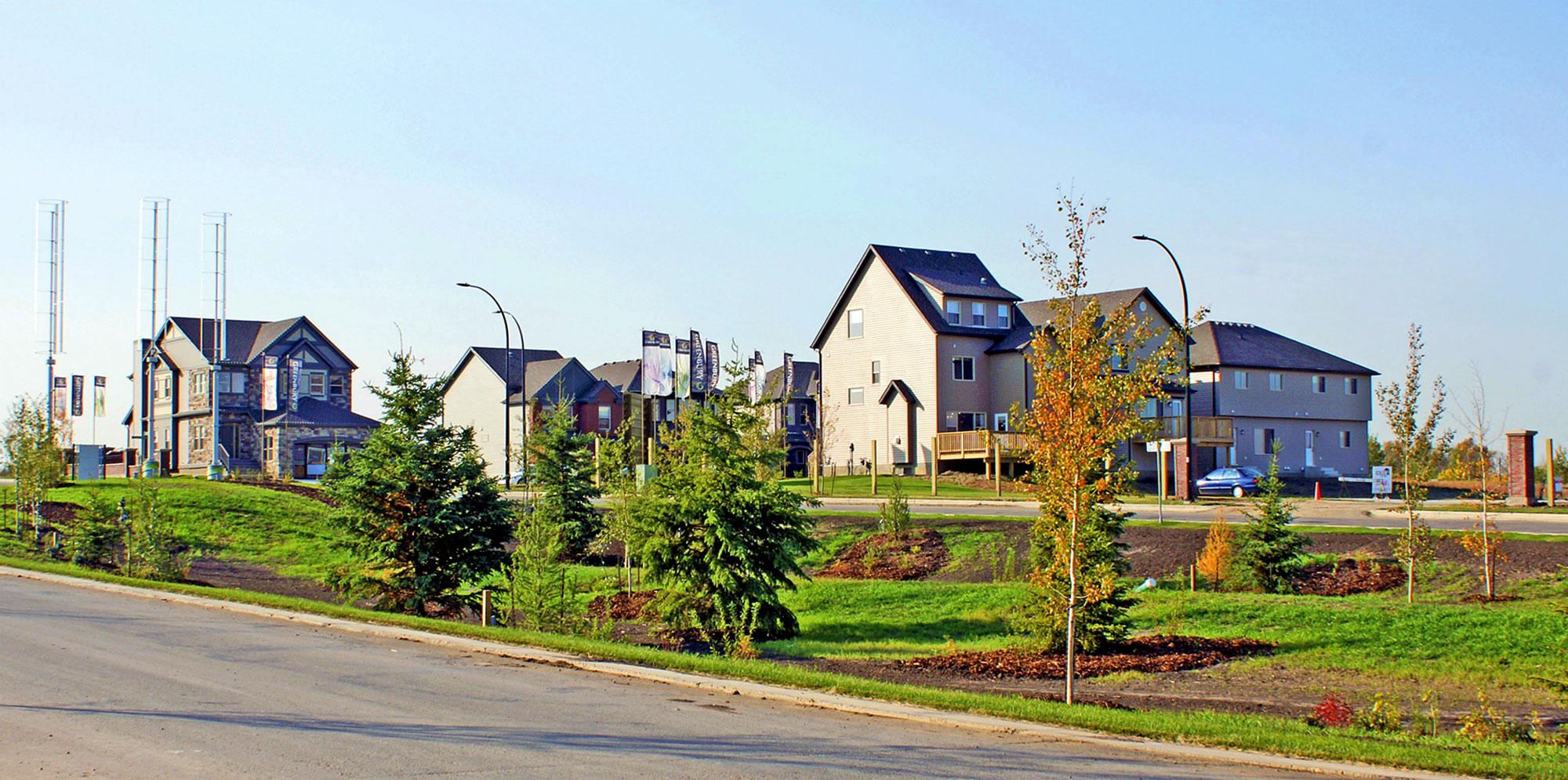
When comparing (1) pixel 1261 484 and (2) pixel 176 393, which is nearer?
(1) pixel 1261 484

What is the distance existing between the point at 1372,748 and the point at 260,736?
9.35 meters

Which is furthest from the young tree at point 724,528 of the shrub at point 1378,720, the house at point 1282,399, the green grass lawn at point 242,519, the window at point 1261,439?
the window at point 1261,439

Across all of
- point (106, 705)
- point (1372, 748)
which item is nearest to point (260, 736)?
point (106, 705)

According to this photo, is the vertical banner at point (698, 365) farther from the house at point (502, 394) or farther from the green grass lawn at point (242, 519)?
the house at point (502, 394)

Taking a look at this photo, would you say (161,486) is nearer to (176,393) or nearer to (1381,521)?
(176,393)

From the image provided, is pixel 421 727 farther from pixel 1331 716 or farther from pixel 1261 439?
pixel 1261 439

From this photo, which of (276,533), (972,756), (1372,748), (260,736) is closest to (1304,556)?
(1372,748)

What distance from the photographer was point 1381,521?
3166 centimetres

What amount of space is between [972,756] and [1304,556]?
698 inches

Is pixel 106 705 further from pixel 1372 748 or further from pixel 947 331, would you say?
pixel 947 331

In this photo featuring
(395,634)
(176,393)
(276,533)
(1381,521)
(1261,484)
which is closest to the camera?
(395,634)

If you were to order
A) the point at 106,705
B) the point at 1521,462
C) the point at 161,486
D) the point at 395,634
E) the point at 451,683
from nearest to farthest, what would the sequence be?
the point at 106,705 < the point at 451,683 < the point at 395,634 < the point at 1521,462 < the point at 161,486

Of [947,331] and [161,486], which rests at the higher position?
[947,331]

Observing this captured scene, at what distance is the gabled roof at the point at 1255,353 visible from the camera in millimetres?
64188
